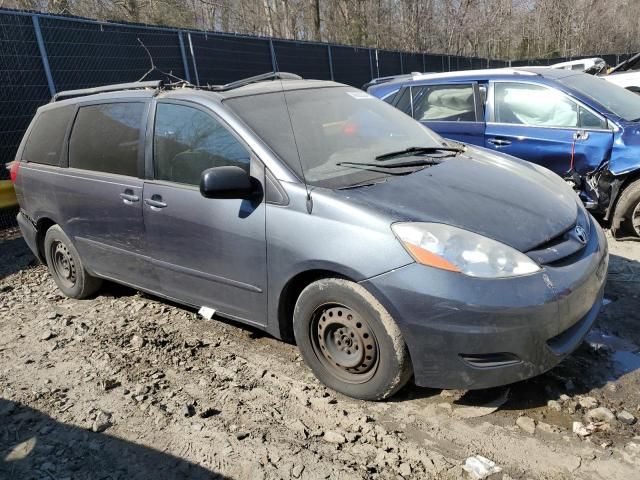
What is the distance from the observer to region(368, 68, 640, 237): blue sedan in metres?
5.16

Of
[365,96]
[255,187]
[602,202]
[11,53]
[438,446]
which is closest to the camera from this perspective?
[438,446]

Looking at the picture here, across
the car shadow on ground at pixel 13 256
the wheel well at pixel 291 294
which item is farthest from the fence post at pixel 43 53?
the wheel well at pixel 291 294

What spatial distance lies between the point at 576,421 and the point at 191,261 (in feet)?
7.96

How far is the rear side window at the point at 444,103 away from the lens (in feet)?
20.5

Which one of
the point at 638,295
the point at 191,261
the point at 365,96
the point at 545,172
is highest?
the point at 365,96

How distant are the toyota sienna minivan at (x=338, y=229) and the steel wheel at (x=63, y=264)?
0.45 metres

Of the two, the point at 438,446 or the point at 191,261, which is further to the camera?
the point at 191,261

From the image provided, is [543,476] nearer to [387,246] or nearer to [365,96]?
[387,246]

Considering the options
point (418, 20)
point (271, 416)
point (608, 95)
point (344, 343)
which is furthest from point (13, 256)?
point (418, 20)

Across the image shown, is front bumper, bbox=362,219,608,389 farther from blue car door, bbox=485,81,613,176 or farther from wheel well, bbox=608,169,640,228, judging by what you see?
blue car door, bbox=485,81,613,176

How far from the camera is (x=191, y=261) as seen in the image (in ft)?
11.5

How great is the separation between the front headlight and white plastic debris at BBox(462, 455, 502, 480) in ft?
2.80

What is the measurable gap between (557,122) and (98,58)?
7.29 m

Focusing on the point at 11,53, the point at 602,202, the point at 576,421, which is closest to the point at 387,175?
the point at 576,421
